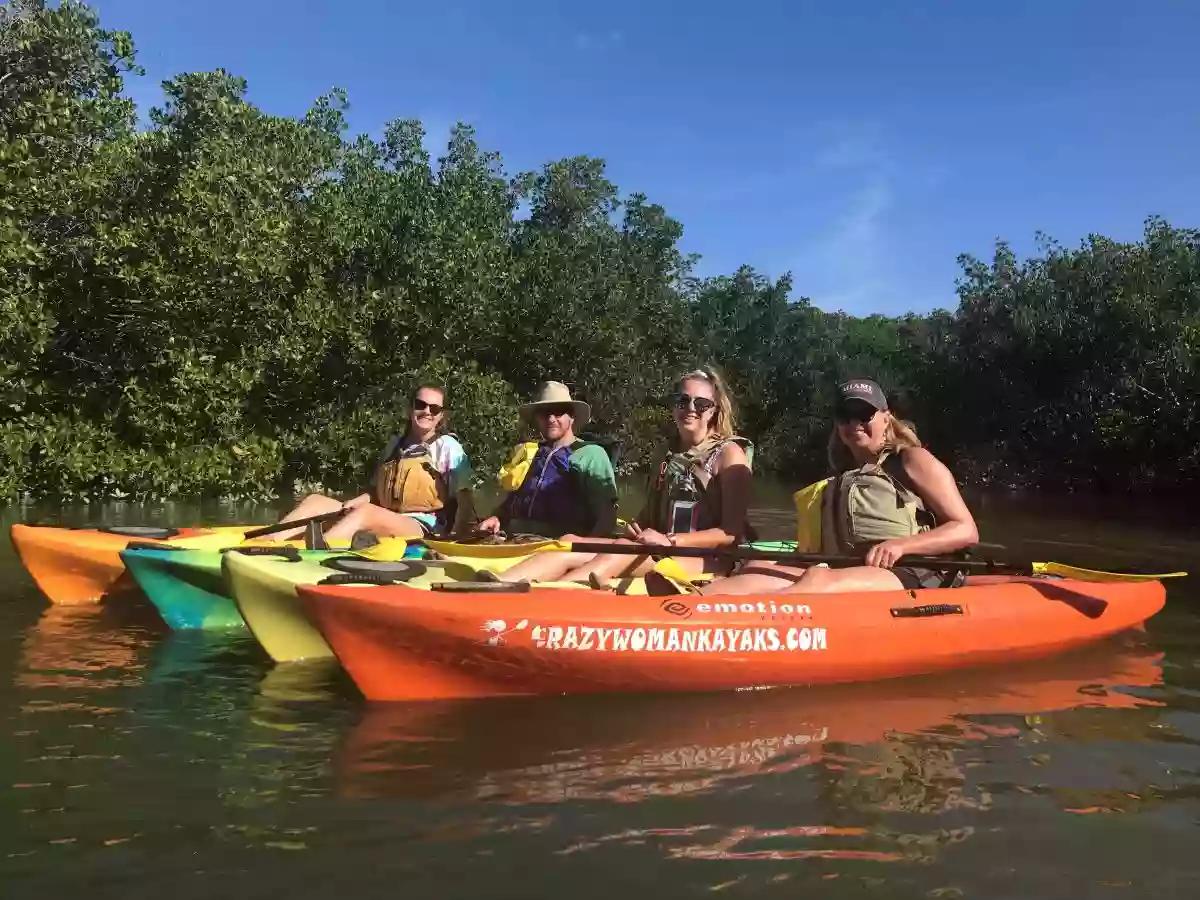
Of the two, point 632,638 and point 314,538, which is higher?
point 314,538

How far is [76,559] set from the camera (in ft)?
21.3

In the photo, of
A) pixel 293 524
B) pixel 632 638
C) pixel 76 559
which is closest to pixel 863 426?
pixel 632 638

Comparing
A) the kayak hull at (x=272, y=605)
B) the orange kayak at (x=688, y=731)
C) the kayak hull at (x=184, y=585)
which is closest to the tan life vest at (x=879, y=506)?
the orange kayak at (x=688, y=731)

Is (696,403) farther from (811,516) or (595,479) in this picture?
(595,479)

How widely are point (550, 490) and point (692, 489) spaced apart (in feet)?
3.58

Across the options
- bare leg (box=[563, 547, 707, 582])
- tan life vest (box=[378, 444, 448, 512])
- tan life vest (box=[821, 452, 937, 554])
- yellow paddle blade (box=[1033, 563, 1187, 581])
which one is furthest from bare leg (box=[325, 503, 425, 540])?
yellow paddle blade (box=[1033, 563, 1187, 581])

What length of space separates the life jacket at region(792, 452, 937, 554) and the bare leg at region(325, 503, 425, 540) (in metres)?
2.54

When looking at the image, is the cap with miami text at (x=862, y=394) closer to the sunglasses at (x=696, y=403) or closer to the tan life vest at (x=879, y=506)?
the tan life vest at (x=879, y=506)

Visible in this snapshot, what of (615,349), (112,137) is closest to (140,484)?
(112,137)

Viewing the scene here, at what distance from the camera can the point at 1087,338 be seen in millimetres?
26016

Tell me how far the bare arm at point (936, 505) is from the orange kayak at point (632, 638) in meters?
0.28

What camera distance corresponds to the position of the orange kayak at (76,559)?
6.47 metres

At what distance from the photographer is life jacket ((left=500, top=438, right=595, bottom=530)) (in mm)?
6141

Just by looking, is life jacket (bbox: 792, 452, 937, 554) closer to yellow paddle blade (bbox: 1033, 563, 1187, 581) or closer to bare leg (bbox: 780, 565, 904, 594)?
bare leg (bbox: 780, 565, 904, 594)
